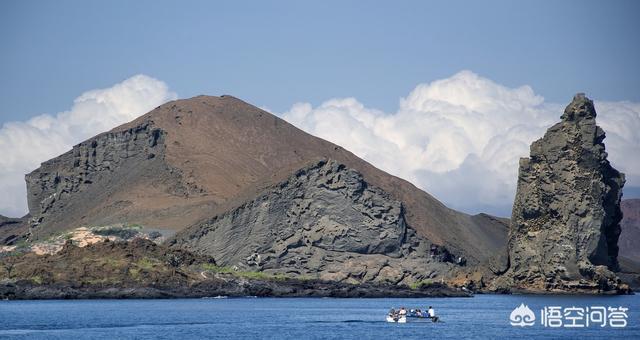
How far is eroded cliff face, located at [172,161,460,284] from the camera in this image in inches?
7298

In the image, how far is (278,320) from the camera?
353ft

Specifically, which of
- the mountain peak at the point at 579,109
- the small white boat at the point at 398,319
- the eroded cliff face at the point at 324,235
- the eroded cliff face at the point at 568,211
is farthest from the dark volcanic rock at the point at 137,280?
the small white boat at the point at 398,319

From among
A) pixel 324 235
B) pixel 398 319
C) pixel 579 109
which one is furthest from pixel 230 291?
pixel 398 319

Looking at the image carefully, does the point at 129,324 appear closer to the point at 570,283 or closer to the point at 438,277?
the point at 570,283

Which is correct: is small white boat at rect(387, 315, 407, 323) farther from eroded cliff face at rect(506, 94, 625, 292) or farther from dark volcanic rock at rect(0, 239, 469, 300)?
dark volcanic rock at rect(0, 239, 469, 300)

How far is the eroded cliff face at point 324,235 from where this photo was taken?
185 meters

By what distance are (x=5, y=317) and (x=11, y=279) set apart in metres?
45.4

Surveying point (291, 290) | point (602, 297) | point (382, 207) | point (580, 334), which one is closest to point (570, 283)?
point (602, 297)

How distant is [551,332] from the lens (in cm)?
9138

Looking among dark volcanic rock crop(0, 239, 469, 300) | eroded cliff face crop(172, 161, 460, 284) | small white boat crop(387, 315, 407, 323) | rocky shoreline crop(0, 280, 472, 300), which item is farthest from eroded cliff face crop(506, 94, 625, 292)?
small white boat crop(387, 315, 407, 323)

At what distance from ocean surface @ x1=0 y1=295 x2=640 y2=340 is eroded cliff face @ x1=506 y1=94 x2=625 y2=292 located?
5753 millimetres

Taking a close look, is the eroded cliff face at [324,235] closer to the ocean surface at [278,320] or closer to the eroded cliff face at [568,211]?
the eroded cliff face at [568,211]

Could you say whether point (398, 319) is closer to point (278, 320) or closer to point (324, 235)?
point (278, 320)

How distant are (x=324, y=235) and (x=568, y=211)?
45.8 metres
